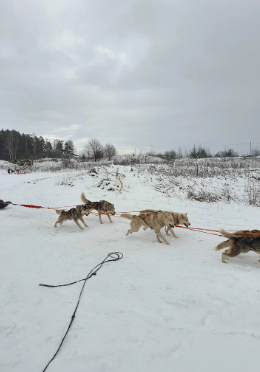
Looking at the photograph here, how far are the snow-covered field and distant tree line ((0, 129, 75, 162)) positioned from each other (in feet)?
136

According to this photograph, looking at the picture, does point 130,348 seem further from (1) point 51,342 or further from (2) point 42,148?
(2) point 42,148

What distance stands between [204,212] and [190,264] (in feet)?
14.2

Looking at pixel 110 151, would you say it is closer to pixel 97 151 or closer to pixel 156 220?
pixel 97 151

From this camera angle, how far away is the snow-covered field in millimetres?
1921

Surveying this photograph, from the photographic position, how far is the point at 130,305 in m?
2.62

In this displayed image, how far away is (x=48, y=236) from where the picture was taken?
5363 millimetres

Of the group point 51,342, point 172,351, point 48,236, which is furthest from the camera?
point 48,236

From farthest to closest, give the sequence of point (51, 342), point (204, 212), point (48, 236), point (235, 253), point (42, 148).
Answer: point (42, 148)
point (204, 212)
point (48, 236)
point (235, 253)
point (51, 342)

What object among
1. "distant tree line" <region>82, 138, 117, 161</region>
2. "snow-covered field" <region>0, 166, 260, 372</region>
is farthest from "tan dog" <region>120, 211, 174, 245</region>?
"distant tree line" <region>82, 138, 117, 161</region>

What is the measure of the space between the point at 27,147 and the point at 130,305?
67210mm

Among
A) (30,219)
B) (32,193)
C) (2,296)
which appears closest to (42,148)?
(32,193)

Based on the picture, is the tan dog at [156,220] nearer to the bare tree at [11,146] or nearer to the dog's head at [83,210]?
the dog's head at [83,210]

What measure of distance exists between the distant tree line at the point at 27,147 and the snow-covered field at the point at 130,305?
4133 cm

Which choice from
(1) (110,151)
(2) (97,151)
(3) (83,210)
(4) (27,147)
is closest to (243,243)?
(3) (83,210)
